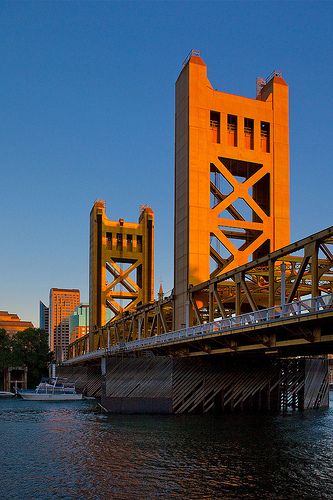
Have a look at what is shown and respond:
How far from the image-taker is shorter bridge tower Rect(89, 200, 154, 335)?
103438 millimetres

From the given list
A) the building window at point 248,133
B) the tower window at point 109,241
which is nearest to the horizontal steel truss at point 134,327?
the tower window at point 109,241

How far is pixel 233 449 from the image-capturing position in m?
31.5

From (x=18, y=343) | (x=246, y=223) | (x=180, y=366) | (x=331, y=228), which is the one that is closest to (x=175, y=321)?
(x=180, y=366)

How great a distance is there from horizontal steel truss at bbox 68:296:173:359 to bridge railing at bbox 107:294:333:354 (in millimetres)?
4601

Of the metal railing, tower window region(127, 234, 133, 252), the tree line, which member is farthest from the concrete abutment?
the tree line

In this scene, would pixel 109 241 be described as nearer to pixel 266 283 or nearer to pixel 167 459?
pixel 266 283

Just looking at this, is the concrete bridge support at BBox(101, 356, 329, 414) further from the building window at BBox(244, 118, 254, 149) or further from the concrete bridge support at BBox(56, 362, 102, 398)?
the concrete bridge support at BBox(56, 362, 102, 398)

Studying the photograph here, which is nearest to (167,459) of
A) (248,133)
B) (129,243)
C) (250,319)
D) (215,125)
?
(250,319)

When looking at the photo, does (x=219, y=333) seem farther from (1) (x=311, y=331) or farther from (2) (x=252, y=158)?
(2) (x=252, y=158)

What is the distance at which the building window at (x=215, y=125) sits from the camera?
190ft

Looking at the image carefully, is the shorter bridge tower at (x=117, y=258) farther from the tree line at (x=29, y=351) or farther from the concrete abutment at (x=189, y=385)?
the concrete abutment at (x=189, y=385)

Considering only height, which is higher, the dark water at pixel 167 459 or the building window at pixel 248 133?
the building window at pixel 248 133

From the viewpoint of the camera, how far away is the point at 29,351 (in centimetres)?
11294

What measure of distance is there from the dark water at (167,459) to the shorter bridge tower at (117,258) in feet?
Answer: 191
